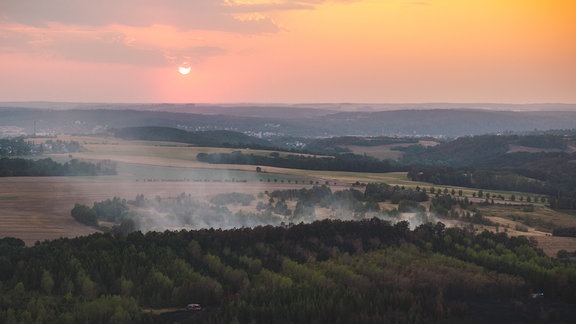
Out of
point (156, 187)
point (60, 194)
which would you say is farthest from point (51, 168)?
point (60, 194)

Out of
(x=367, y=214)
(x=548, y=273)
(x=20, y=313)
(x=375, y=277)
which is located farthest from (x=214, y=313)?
(x=367, y=214)

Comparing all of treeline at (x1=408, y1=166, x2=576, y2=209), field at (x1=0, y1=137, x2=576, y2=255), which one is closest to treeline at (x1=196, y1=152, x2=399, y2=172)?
field at (x1=0, y1=137, x2=576, y2=255)

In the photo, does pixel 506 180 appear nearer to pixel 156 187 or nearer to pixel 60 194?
pixel 156 187

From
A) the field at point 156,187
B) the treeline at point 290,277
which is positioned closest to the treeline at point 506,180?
the field at point 156,187

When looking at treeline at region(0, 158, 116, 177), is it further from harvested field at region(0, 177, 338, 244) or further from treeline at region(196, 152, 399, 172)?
treeline at region(196, 152, 399, 172)

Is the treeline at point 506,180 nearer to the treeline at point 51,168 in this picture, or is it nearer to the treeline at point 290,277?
the treeline at point 51,168

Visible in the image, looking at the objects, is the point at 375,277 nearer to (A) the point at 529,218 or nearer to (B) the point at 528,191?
(A) the point at 529,218
